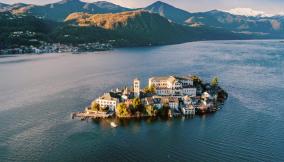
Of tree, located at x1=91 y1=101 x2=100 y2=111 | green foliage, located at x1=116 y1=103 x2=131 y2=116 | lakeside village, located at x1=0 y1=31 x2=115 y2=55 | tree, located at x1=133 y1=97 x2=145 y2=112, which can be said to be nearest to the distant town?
lakeside village, located at x1=0 y1=31 x2=115 y2=55

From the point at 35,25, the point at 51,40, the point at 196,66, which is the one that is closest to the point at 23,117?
the point at 196,66

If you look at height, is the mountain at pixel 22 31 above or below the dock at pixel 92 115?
above

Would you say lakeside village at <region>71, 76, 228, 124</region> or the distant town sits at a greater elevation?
the distant town

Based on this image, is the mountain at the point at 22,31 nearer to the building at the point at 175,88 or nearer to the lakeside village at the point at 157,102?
the building at the point at 175,88

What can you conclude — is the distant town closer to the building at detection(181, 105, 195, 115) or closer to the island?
the island

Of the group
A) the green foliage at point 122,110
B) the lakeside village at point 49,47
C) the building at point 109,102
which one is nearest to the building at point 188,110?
the green foliage at point 122,110

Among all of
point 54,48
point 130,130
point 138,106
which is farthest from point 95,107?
point 54,48

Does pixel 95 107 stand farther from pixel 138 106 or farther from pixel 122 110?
pixel 138 106

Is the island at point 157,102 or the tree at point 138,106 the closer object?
the island at point 157,102
